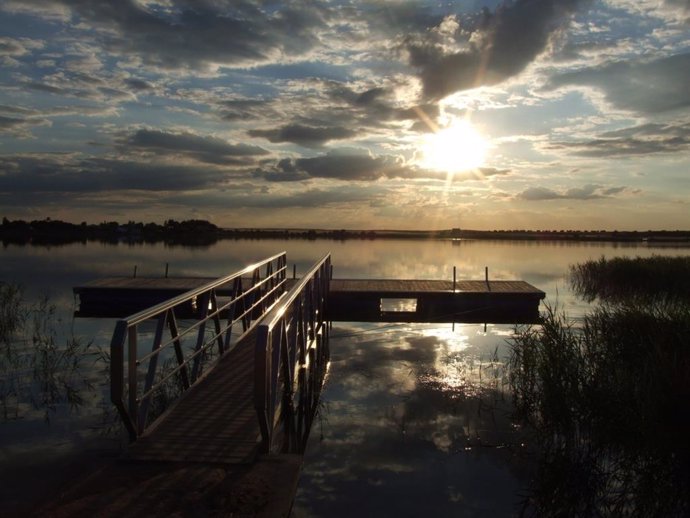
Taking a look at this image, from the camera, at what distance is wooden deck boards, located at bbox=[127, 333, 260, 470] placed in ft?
17.9

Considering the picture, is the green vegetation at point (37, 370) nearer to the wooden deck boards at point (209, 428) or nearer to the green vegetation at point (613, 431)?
the wooden deck boards at point (209, 428)

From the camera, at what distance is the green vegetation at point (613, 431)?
611 cm

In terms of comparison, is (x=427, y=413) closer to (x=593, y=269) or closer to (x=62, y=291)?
(x=62, y=291)

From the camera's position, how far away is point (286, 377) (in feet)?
25.3

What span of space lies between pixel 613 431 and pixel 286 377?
4.24 m

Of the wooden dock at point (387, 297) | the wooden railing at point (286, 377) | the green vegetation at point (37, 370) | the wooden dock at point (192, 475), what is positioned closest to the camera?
the wooden dock at point (192, 475)

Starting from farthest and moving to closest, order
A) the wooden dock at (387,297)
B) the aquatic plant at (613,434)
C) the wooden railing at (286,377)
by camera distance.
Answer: the wooden dock at (387,297) < the aquatic plant at (613,434) < the wooden railing at (286,377)

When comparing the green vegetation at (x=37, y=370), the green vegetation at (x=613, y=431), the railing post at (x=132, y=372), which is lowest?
the green vegetation at (x=37, y=370)

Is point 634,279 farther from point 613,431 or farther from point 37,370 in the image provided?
point 37,370

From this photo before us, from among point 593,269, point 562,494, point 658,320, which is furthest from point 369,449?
point 593,269

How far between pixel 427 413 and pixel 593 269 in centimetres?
2397

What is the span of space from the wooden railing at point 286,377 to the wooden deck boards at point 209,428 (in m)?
0.31

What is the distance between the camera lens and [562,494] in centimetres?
634

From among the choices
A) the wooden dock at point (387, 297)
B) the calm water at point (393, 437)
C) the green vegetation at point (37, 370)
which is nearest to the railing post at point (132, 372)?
the calm water at point (393, 437)
